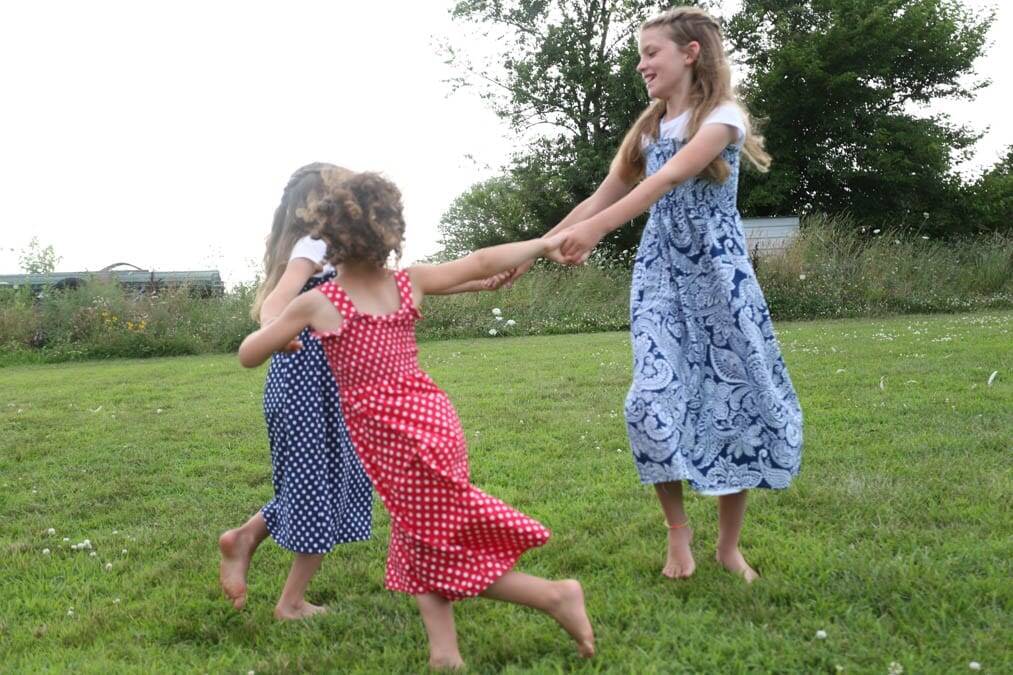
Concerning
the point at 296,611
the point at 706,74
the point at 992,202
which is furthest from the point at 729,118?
the point at 992,202

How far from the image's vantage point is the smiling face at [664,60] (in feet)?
10.8

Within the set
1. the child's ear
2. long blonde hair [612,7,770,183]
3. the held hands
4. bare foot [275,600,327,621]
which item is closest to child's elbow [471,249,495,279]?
the held hands

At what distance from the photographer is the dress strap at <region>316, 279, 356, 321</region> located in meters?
2.61

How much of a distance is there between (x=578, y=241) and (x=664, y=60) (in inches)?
29.2

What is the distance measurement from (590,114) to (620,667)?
27.3 m

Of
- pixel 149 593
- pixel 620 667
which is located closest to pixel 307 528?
pixel 149 593

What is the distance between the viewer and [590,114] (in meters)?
28.7

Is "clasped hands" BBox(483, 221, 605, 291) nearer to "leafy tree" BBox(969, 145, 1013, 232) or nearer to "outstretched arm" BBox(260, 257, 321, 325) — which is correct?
"outstretched arm" BBox(260, 257, 321, 325)

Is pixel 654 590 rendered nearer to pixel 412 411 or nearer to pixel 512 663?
pixel 512 663

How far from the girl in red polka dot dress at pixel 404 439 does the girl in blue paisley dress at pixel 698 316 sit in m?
0.76

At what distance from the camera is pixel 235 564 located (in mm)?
3320

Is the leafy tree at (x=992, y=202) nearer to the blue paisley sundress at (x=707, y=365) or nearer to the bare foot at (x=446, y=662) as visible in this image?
the blue paisley sundress at (x=707, y=365)

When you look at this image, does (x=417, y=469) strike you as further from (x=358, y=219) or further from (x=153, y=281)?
(x=153, y=281)

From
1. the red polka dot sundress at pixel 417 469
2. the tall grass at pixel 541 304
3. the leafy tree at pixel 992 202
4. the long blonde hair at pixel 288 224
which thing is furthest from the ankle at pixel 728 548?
the leafy tree at pixel 992 202
